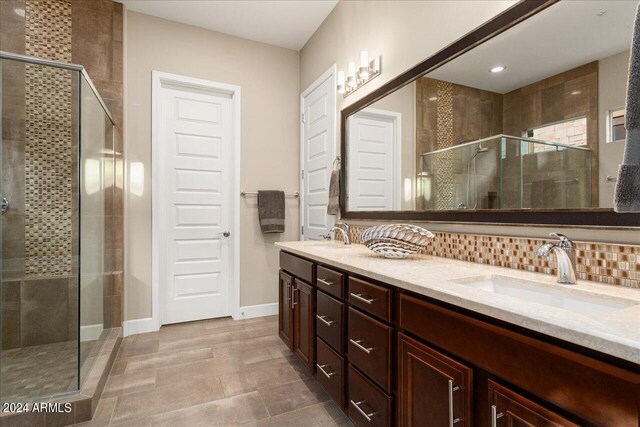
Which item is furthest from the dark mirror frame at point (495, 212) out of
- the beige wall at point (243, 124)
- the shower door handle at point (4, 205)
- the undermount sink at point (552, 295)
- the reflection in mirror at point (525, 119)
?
the shower door handle at point (4, 205)

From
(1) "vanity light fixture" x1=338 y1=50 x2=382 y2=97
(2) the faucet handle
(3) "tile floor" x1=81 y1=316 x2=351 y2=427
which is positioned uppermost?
(1) "vanity light fixture" x1=338 y1=50 x2=382 y2=97

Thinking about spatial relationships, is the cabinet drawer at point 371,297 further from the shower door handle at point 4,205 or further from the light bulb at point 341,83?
the shower door handle at point 4,205

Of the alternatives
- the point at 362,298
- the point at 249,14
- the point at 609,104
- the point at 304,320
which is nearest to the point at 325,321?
the point at 304,320

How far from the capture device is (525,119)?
132cm

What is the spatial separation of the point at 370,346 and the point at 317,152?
7.25 feet

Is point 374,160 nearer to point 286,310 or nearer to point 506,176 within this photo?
point 506,176

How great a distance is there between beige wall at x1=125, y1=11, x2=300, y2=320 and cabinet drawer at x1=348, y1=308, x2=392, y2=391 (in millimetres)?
2103

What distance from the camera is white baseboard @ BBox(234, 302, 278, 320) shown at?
10.9 ft

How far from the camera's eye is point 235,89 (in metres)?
3.30

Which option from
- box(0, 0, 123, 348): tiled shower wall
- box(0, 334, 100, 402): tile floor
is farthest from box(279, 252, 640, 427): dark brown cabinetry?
box(0, 0, 123, 348): tiled shower wall

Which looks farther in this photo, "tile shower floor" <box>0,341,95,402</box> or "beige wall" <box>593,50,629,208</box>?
"tile shower floor" <box>0,341,95,402</box>

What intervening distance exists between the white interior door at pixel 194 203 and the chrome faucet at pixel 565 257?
285 cm

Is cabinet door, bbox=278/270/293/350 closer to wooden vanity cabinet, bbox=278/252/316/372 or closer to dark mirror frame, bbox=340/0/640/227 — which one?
wooden vanity cabinet, bbox=278/252/316/372

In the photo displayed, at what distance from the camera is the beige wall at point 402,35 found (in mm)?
1403
